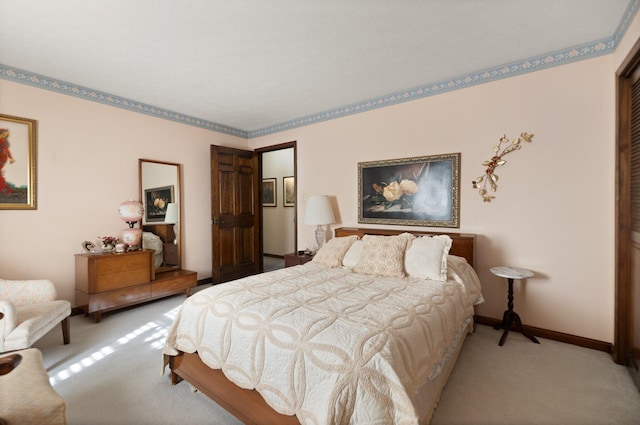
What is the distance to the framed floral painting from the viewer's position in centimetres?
327

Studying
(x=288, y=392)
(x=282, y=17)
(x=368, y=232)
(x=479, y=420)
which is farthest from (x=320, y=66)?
(x=479, y=420)

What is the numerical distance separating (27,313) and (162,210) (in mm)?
2119

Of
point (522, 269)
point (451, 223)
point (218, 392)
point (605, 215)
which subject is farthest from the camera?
point (451, 223)

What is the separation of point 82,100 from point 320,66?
2.88 meters

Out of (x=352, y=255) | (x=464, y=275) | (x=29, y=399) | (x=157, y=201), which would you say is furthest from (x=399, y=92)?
(x=29, y=399)

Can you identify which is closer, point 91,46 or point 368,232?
point 91,46

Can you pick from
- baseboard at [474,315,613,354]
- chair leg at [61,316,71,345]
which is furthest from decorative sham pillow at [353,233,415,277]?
chair leg at [61,316,71,345]

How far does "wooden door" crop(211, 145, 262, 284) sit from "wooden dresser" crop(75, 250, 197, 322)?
98 cm

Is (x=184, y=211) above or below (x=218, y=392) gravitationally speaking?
above

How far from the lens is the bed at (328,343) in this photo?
1.24m

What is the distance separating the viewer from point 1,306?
2041 millimetres

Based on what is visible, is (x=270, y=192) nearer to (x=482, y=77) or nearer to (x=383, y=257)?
(x=383, y=257)

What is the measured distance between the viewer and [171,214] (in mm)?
4324

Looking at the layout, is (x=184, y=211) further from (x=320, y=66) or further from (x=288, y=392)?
(x=288, y=392)
